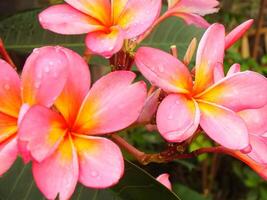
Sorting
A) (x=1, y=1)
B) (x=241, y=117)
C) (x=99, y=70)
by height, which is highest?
(x=241, y=117)

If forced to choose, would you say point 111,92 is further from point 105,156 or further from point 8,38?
point 8,38

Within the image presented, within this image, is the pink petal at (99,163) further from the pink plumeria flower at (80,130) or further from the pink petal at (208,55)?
the pink petal at (208,55)

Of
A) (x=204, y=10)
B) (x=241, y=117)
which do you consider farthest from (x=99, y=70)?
(x=241, y=117)

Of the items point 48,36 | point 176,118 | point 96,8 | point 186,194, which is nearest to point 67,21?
point 96,8

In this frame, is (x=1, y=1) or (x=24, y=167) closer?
(x=24, y=167)

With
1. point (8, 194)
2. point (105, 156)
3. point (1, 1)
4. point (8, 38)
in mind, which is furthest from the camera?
point (1, 1)
